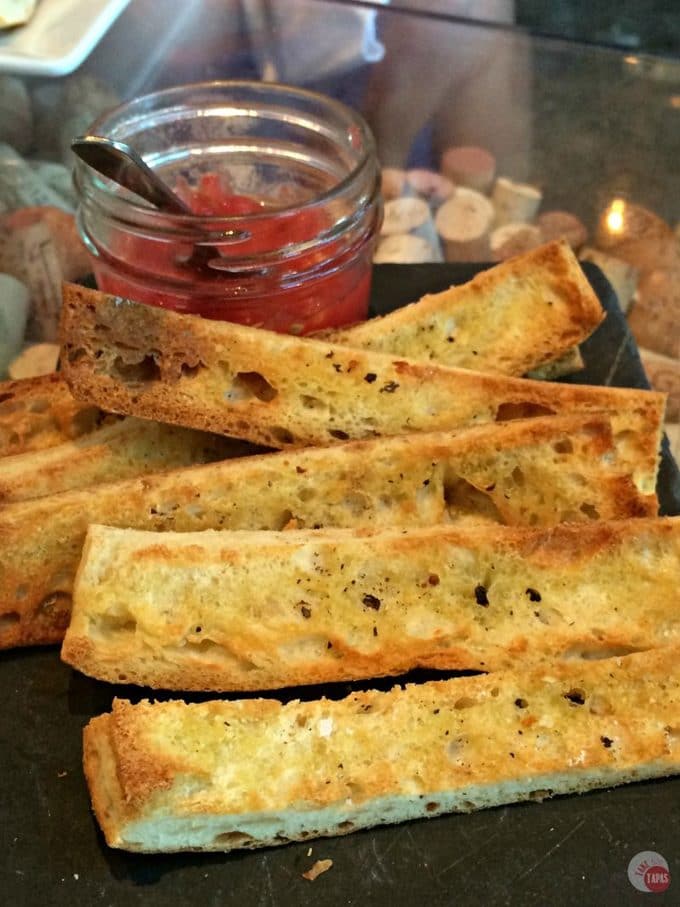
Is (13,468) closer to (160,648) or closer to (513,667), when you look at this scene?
(160,648)

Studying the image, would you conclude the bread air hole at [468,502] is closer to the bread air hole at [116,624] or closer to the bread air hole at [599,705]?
the bread air hole at [599,705]

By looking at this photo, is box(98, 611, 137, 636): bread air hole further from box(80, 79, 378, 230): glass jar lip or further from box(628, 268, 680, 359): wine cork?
box(628, 268, 680, 359): wine cork

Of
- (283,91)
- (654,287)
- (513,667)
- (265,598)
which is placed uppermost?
(283,91)

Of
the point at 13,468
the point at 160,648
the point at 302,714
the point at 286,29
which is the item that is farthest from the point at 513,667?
Result: the point at 286,29

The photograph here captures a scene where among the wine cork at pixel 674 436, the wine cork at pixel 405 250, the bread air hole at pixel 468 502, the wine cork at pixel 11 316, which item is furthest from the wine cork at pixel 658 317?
the wine cork at pixel 11 316

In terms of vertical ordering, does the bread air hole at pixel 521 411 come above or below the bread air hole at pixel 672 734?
above

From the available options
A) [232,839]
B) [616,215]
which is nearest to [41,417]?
[232,839]
